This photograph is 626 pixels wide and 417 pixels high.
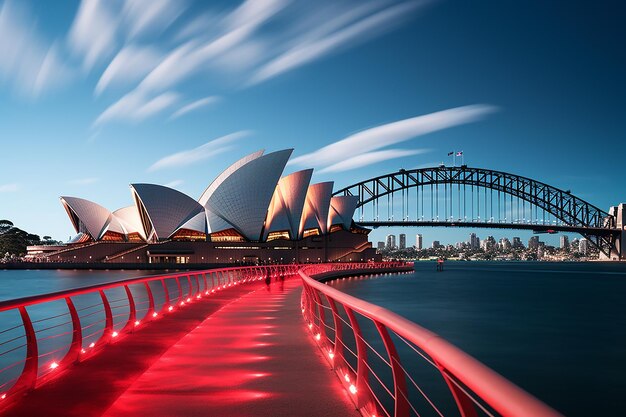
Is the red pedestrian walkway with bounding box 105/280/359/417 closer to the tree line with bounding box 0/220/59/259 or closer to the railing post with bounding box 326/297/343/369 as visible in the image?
the railing post with bounding box 326/297/343/369

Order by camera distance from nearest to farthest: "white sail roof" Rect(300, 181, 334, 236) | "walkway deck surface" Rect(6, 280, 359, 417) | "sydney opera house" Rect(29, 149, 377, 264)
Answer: "walkway deck surface" Rect(6, 280, 359, 417), "sydney opera house" Rect(29, 149, 377, 264), "white sail roof" Rect(300, 181, 334, 236)

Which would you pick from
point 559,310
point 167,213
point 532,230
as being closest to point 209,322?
point 559,310

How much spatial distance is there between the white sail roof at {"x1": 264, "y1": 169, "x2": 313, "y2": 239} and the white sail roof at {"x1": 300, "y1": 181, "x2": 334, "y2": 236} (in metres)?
5.33

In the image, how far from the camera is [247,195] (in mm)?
88875

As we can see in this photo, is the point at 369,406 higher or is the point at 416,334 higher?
the point at 416,334

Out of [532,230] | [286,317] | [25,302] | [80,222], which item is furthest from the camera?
[532,230]

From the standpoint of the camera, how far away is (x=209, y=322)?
12.2 meters

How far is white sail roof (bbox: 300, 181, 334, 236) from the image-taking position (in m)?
103

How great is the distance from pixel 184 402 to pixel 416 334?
3.31 m

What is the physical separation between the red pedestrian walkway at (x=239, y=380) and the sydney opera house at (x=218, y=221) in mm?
77022

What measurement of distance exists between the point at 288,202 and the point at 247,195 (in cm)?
903

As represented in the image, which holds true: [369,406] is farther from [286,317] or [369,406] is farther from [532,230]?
[532,230]

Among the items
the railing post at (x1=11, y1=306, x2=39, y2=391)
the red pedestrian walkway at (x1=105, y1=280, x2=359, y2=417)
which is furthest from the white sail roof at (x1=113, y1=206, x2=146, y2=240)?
the railing post at (x1=11, y1=306, x2=39, y2=391)

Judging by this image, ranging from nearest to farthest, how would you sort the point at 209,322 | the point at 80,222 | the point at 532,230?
the point at 209,322 < the point at 80,222 < the point at 532,230
